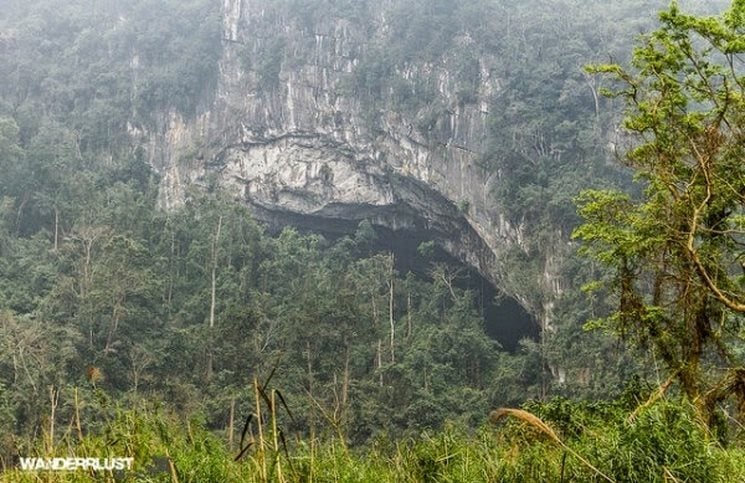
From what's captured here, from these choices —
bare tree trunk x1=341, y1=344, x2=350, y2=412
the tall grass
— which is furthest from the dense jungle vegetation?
bare tree trunk x1=341, y1=344, x2=350, y2=412

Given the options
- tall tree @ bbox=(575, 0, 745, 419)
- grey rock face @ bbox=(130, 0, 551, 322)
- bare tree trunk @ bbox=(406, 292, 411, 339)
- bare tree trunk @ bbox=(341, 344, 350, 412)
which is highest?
grey rock face @ bbox=(130, 0, 551, 322)

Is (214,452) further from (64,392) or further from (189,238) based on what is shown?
(189,238)

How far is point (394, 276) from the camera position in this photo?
80.9 feet

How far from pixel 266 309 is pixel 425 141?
29.8 feet

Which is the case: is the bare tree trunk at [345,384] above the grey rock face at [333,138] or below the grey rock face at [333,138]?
below

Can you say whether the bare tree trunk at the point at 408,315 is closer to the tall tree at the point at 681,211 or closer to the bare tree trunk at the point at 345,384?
the bare tree trunk at the point at 345,384

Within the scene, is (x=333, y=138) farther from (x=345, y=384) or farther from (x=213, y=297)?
(x=345, y=384)

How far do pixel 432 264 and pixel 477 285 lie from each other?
7.15 ft

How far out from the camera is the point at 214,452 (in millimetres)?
3641

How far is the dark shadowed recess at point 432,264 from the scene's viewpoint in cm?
2405

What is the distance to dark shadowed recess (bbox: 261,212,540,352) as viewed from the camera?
24047 mm

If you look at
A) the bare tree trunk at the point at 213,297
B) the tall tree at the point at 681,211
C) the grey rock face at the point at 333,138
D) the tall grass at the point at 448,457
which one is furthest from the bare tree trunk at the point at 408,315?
the tall grass at the point at 448,457

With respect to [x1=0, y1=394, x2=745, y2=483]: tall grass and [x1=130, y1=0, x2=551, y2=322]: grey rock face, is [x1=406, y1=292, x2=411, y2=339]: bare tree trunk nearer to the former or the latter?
[x1=130, y1=0, x2=551, y2=322]: grey rock face

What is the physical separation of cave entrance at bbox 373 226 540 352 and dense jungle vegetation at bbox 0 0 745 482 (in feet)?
1.63
